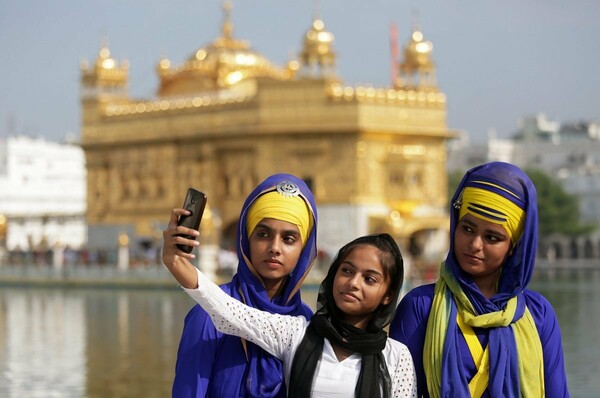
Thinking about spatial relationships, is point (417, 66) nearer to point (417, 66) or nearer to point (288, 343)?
point (417, 66)

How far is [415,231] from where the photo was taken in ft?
108

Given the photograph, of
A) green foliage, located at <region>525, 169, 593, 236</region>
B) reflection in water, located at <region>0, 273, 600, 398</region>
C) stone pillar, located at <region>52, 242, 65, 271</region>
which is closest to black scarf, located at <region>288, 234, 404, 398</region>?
reflection in water, located at <region>0, 273, 600, 398</region>

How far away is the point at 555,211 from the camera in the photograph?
5222cm

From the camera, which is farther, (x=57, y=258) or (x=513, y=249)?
(x=57, y=258)

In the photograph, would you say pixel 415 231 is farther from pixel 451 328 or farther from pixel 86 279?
pixel 451 328

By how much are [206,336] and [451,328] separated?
2.24 feet

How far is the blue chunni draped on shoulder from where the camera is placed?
3480mm

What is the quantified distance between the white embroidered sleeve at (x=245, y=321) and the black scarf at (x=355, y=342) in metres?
0.05

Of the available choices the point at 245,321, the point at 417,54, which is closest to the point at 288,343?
the point at 245,321

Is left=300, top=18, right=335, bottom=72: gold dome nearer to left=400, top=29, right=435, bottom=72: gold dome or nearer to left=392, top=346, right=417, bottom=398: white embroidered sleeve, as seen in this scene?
left=400, top=29, right=435, bottom=72: gold dome

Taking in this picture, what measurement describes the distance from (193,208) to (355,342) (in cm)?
57

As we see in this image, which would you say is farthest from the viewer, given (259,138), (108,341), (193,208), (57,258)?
(259,138)

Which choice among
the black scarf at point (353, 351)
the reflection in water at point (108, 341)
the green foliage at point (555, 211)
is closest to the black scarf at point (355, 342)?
the black scarf at point (353, 351)

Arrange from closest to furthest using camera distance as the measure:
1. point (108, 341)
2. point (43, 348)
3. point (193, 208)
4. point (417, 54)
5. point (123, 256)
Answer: point (193, 208) → point (43, 348) → point (108, 341) → point (123, 256) → point (417, 54)
